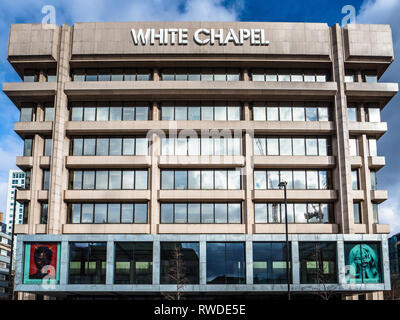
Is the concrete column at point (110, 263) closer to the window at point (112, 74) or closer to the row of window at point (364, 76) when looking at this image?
the window at point (112, 74)

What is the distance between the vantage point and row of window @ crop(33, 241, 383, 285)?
41.1 metres

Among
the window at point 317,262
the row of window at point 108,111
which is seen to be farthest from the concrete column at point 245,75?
the window at point 317,262

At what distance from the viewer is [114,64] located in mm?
45469

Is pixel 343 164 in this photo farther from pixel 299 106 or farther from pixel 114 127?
pixel 114 127

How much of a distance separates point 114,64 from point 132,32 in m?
3.74

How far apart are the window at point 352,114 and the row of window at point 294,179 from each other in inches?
248

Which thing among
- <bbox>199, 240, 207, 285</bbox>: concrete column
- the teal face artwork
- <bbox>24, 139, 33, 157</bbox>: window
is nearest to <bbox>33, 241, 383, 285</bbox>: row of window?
the teal face artwork

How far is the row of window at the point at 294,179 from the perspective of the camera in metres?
44.5

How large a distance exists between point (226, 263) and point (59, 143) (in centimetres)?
2031

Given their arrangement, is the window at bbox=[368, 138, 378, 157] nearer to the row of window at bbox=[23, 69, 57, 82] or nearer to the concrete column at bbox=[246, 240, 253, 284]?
the concrete column at bbox=[246, 240, 253, 284]

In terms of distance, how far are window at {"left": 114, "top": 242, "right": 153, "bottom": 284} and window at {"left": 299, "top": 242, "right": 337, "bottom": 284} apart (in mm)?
14416

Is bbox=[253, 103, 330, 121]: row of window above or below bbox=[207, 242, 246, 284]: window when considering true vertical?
above

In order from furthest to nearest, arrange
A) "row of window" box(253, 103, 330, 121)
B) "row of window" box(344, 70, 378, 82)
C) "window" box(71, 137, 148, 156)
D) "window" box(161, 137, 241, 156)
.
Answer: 1. "row of window" box(344, 70, 378, 82)
2. "row of window" box(253, 103, 330, 121)
3. "window" box(71, 137, 148, 156)
4. "window" box(161, 137, 241, 156)
